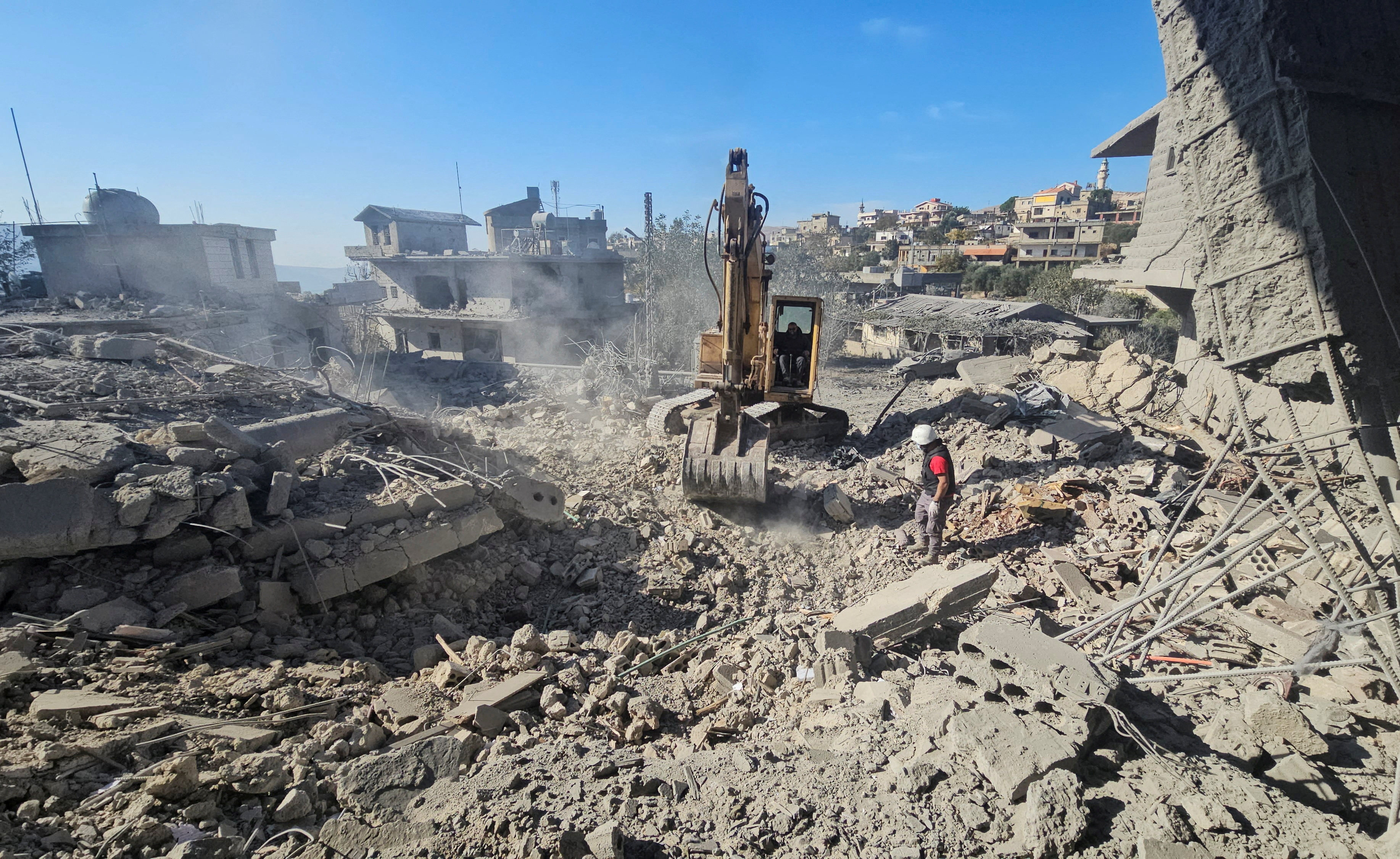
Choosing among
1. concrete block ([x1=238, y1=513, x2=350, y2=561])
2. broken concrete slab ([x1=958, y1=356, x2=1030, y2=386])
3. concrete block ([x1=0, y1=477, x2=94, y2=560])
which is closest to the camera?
concrete block ([x1=0, y1=477, x2=94, y2=560])

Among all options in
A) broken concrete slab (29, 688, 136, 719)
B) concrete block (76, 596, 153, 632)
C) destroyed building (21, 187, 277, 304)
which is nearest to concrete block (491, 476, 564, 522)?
concrete block (76, 596, 153, 632)

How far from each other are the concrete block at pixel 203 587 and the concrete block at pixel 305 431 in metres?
1.82

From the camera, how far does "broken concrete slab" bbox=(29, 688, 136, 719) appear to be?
3062mm

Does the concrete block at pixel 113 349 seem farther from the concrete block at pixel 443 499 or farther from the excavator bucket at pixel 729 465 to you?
the excavator bucket at pixel 729 465

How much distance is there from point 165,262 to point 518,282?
11.3 meters

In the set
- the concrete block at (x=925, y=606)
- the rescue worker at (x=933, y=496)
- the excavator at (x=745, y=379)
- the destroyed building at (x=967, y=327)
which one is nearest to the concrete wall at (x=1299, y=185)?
the concrete block at (x=925, y=606)

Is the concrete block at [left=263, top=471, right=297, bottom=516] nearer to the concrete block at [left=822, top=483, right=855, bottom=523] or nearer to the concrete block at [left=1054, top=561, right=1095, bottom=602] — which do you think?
the concrete block at [left=822, top=483, right=855, bottom=523]

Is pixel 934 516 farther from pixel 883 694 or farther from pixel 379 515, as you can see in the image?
pixel 379 515

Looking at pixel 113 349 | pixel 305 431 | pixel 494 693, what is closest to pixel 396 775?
pixel 494 693

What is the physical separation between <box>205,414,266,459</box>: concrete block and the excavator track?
539 cm

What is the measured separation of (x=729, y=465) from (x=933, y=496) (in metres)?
2.22

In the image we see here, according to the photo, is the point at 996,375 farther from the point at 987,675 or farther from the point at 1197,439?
the point at 987,675

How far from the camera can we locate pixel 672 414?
10109 millimetres

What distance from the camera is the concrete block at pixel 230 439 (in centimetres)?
537
